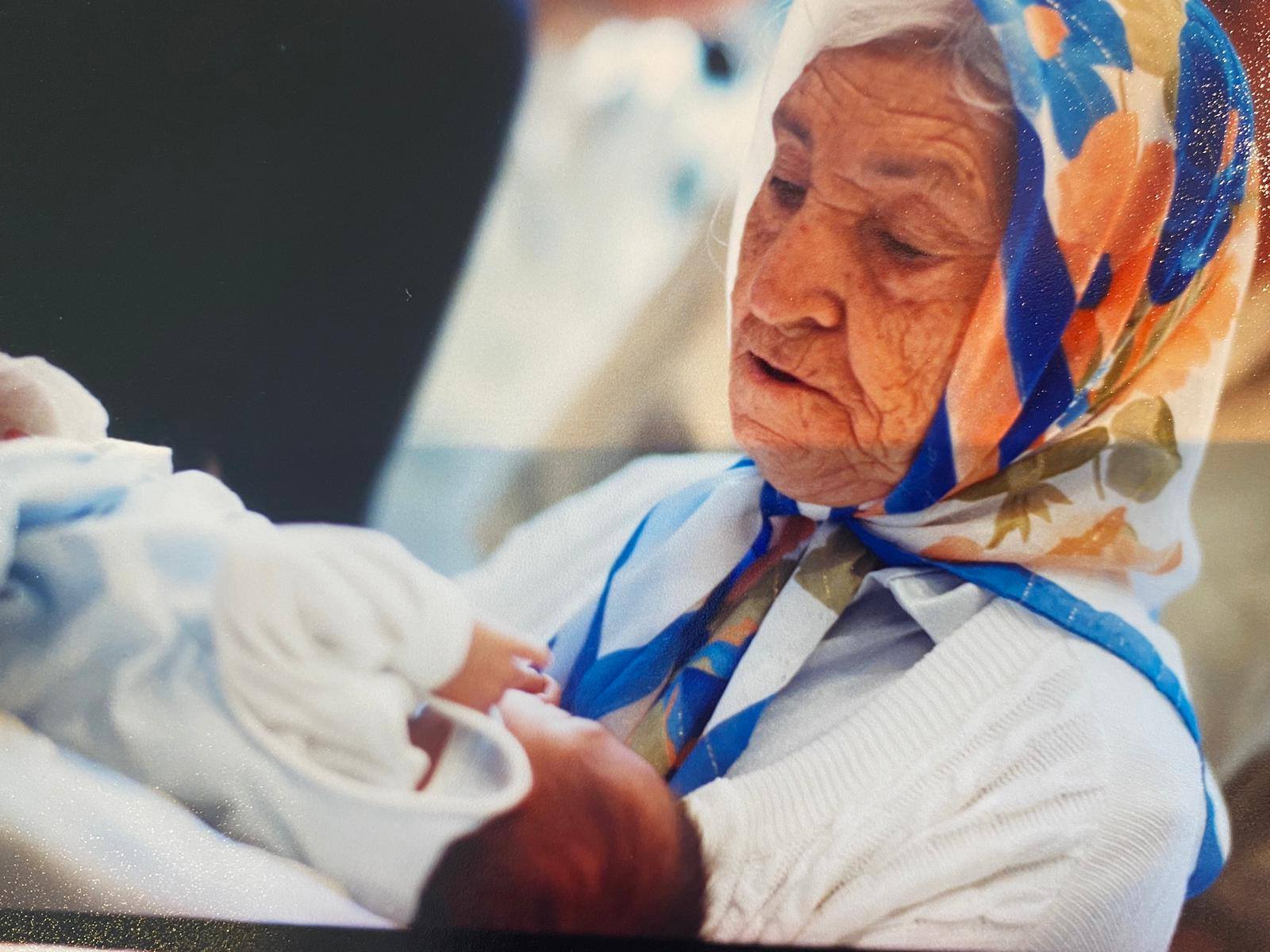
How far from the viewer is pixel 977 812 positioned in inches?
39.7

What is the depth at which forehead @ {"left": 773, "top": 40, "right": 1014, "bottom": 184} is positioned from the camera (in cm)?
100

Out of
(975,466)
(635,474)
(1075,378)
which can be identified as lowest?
(635,474)

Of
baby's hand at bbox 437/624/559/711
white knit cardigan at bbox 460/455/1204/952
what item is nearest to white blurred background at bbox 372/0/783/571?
baby's hand at bbox 437/624/559/711

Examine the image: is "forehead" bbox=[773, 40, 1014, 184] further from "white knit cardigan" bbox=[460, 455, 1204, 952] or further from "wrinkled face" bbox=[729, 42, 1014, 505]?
"white knit cardigan" bbox=[460, 455, 1204, 952]

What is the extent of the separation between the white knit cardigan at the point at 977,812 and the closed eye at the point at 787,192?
1.74ft

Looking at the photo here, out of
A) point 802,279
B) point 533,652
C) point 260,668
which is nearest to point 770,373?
point 802,279

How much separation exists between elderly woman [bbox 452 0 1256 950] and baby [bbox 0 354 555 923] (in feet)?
0.66

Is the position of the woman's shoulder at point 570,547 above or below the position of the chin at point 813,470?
below

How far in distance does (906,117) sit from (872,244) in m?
0.15

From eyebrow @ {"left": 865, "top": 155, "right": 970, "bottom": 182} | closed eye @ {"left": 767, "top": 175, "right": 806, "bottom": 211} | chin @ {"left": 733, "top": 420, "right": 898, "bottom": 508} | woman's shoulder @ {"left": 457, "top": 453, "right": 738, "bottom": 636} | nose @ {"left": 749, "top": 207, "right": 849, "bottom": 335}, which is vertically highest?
eyebrow @ {"left": 865, "top": 155, "right": 970, "bottom": 182}

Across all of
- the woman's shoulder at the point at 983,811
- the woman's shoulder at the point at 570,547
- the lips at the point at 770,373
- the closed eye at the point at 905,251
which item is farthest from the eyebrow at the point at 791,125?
the woman's shoulder at the point at 983,811

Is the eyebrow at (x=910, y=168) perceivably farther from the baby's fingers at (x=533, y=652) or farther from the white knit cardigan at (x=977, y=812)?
the baby's fingers at (x=533, y=652)

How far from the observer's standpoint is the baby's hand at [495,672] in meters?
1.10

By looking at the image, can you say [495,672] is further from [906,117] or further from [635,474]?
[906,117]
